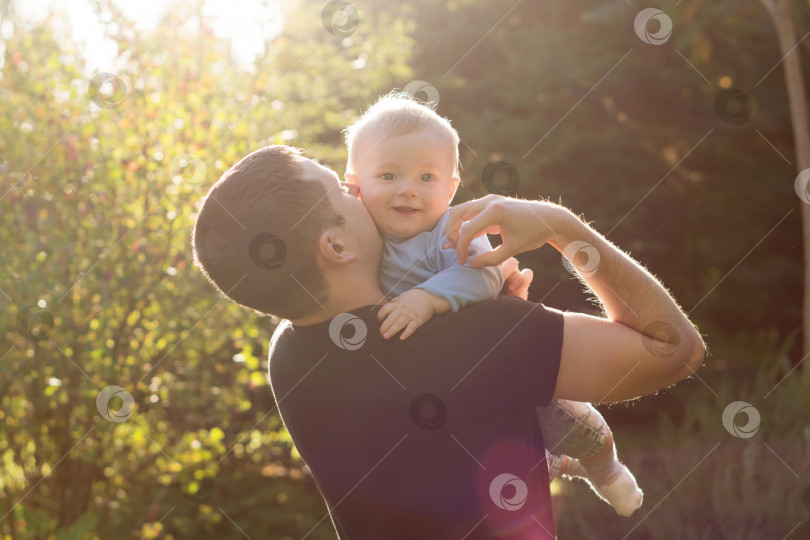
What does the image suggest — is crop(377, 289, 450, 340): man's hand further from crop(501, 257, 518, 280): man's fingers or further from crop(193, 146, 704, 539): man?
crop(501, 257, 518, 280): man's fingers

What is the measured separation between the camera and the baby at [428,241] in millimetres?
1965

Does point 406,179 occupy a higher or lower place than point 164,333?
higher

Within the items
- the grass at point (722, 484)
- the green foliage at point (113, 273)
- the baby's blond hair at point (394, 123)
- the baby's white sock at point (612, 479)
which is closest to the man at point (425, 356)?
the baby's blond hair at point (394, 123)

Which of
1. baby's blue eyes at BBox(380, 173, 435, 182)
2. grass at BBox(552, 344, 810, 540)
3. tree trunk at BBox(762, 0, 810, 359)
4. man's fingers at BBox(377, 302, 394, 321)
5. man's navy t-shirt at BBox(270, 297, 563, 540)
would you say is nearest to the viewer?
man's navy t-shirt at BBox(270, 297, 563, 540)

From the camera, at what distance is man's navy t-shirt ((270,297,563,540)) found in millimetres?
1694

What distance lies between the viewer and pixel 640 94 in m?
13.4

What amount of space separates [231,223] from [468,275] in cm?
57

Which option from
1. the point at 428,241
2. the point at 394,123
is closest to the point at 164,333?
the point at 394,123

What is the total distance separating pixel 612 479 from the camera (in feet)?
8.41

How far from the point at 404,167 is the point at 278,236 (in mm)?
627

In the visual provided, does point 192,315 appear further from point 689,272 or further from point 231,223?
point 689,272

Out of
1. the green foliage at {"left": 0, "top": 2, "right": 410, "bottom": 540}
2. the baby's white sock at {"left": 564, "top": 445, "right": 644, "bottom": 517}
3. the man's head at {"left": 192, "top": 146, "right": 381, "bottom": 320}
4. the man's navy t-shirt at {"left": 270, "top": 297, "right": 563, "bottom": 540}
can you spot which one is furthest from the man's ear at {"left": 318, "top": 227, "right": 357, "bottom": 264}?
the green foliage at {"left": 0, "top": 2, "right": 410, "bottom": 540}

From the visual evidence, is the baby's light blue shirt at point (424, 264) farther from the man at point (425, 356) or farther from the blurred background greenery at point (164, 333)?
the blurred background greenery at point (164, 333)

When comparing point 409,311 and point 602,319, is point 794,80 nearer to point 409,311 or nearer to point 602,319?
point 602,319
